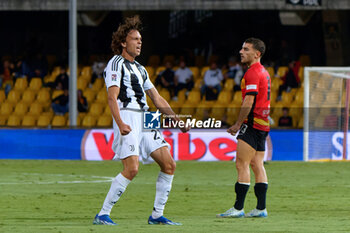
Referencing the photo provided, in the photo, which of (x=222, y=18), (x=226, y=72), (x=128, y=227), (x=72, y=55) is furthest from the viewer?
(x=222, y=18)

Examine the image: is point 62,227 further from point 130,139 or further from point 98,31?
point 98,31

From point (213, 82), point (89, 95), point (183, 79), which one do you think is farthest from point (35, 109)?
point (213, 82)

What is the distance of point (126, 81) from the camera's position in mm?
9156

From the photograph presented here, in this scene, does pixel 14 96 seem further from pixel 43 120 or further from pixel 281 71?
pixel 281 71

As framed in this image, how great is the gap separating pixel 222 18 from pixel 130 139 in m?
24.0

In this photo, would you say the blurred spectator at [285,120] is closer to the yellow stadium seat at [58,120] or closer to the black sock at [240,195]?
the yellow stadium seat at [58,120]

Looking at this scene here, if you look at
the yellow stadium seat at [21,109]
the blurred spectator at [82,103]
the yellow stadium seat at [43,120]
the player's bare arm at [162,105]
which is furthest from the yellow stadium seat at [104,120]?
the player's bare arm at [162,105]

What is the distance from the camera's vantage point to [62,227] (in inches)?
356

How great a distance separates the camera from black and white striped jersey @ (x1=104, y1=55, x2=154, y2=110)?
9.07 meters

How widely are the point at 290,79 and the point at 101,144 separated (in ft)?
23.1

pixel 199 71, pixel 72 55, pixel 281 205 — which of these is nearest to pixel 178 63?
pixel 199 71

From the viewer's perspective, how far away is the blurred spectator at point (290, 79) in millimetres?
25703

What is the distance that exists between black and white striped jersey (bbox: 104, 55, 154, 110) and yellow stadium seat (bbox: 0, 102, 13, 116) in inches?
723

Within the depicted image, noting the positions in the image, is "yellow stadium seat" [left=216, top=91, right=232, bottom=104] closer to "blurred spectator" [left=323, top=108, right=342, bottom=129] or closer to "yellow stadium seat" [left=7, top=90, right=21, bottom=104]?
"blurred spectator" [left=323, top=108, right=342, bottom=129]
